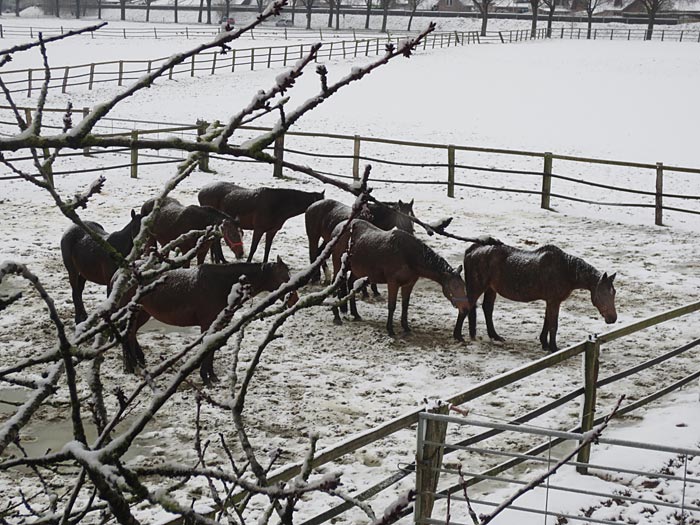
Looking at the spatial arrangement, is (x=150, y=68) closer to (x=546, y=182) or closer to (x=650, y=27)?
(x=546, y=182)

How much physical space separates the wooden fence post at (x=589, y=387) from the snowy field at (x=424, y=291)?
659 mm

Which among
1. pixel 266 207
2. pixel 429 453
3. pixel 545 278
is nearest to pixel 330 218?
pixel 266 207

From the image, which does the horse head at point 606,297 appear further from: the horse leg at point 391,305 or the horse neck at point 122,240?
the horse neck at point 122,240

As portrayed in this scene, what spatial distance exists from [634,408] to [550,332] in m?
1.76

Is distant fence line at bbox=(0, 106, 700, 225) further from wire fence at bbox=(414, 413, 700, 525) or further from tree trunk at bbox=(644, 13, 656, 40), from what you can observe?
tree trunk at bbox=(644, 13, 656, 40)

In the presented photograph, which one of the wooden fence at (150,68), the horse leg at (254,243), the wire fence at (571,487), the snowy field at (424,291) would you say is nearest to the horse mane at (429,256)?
the snowy field at (424,291)

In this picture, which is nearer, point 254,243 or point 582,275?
point 582,275

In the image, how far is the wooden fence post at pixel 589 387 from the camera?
5.76 metres

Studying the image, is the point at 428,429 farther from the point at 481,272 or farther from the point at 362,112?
the point at 362,112

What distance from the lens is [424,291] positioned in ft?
34.4

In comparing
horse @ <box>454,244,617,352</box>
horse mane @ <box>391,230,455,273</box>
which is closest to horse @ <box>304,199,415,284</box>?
horse mane @ <box>391,230,455,273</box>

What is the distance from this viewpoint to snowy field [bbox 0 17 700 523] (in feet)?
22.2

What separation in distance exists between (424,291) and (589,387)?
4702 mm

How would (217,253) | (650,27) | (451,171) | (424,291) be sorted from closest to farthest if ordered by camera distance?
(424,291)
(217,253)
(451,171)
(650,27)
